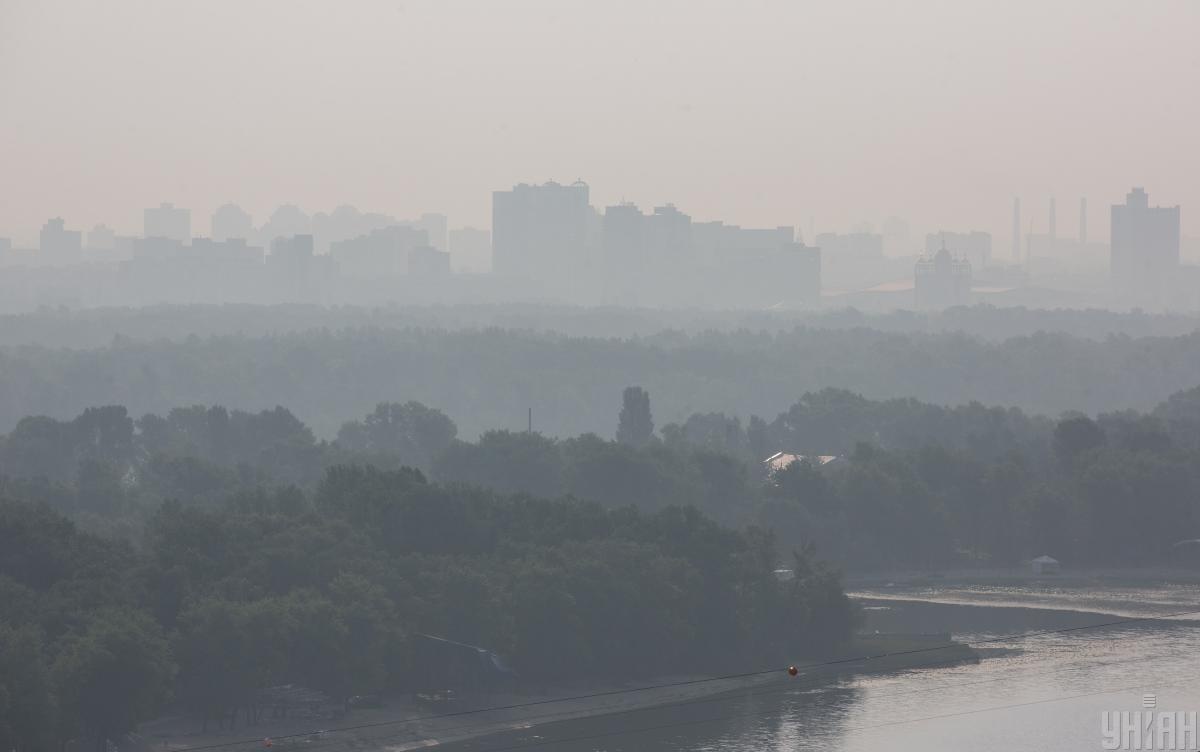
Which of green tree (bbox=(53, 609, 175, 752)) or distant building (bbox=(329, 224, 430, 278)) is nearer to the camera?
green tree (bbox=(53, 609, 175, 752))

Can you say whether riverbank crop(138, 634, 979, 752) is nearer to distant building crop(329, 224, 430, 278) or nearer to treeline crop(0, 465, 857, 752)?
treeline crop(0, 465, 857, 752)

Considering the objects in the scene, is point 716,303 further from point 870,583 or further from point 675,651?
point 675,651

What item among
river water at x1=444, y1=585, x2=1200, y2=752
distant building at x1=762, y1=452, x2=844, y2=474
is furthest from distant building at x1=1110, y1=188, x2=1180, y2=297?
river water at x1=444, y1=585, x2=1200, y2=752

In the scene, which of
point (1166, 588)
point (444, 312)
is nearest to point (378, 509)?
point (1166, 588)

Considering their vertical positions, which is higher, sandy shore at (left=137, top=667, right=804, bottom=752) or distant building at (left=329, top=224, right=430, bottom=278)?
distant building at (left=329, top=224, right=430, bottom=278)

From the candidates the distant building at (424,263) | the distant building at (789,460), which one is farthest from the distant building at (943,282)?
the distant building at (789,460)

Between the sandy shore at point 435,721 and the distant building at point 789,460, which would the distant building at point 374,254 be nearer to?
the distant building at point 789,460

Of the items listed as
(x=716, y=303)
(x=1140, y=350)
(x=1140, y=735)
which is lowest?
(x=1140, y=735)
